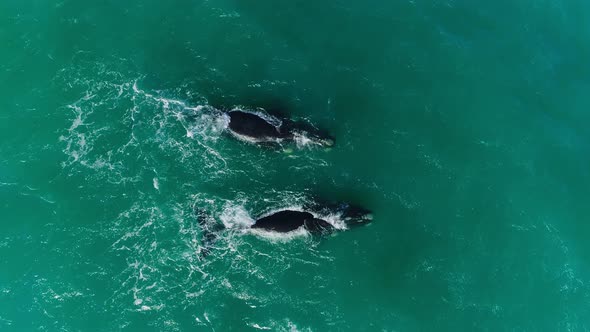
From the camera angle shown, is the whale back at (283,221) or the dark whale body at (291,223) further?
the dark whale body at (291,223)

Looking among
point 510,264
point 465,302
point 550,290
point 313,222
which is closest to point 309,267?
point 313,222

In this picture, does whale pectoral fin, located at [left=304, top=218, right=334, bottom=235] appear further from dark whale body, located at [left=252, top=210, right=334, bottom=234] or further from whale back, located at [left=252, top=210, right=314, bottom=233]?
whale back, located at [left=252, top=210, right=314, bottom=233]

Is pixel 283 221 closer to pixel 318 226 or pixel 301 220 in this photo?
pixel 301 220

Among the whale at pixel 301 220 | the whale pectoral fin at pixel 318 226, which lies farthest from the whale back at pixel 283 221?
the whale pectoral fin at pixel 318 226

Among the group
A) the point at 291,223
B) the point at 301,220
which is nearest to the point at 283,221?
the point at 291,223

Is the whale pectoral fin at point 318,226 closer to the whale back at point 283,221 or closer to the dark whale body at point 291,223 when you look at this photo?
the dark whale body at point 291,223

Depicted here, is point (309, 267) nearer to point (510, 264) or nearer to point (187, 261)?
point (187, 261)

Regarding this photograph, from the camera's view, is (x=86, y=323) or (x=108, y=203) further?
(x=108, y=203)

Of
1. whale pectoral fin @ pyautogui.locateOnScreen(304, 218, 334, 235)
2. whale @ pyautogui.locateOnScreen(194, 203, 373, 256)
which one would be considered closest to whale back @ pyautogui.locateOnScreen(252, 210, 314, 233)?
whale @ pyautogui.locateOnScreen(194, 203, 373, 256)
